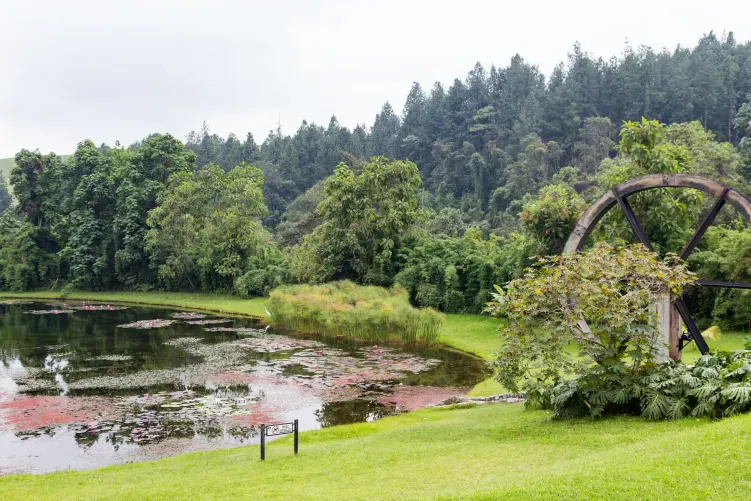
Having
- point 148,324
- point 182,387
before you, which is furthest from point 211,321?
point 182,387

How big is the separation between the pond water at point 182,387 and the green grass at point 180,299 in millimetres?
8134

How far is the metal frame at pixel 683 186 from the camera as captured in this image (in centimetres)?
1516

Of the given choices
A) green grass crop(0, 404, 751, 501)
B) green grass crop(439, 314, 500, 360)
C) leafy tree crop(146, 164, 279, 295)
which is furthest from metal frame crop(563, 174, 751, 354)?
leafy tree crop(146, 164, 279, 295)

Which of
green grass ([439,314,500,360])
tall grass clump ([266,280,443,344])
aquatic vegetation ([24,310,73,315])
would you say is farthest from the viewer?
aquatic vegetation ([24,310,73,315])

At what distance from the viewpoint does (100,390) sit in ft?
69.8

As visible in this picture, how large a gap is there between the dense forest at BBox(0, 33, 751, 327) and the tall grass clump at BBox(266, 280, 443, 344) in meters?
4.37

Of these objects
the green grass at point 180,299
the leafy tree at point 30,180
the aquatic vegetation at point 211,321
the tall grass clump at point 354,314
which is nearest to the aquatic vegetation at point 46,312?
the green grass at point 180,299

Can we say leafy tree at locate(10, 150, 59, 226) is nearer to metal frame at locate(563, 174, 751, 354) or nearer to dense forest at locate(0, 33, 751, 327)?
dense forest at locate(0, 33, 751, 327)

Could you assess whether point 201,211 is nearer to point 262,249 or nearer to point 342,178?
point 262,249

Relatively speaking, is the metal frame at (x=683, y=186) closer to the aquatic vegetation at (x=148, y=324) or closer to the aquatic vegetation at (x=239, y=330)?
the aquatic vegetation at (x=239, y=330)

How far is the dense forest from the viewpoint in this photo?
92.6ft

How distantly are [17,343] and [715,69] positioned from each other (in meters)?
72.1

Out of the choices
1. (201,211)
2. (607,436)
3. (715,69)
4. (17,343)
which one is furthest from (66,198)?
(715,69)

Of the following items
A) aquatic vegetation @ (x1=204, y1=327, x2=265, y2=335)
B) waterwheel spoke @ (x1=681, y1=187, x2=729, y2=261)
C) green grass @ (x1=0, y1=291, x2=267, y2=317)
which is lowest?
aquatic vegetation @ (x1=204, y1=327, x2=265, y2=335)
